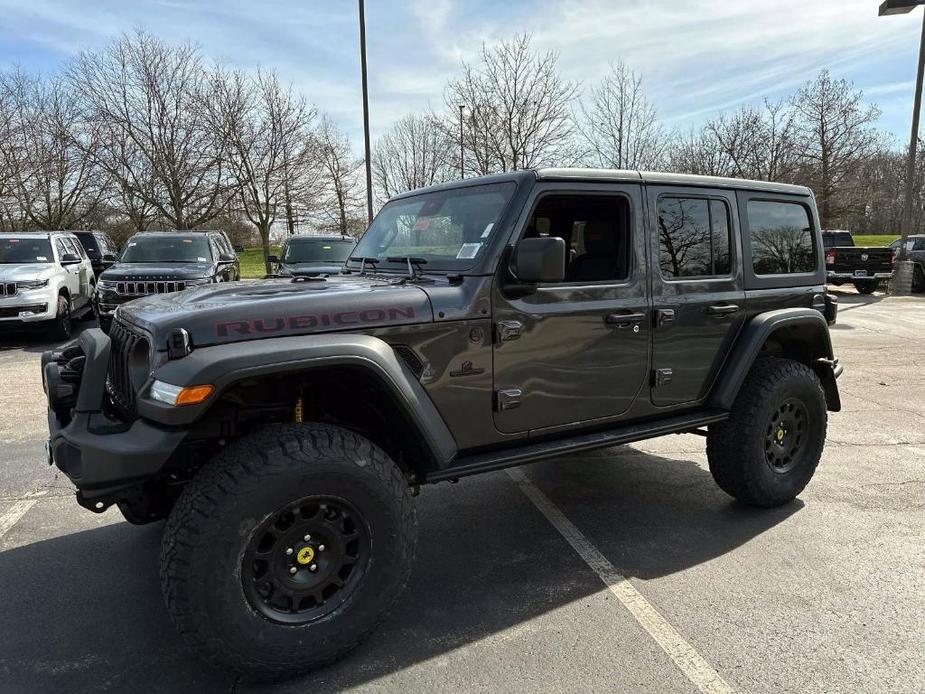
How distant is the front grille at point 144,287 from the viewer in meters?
9.03

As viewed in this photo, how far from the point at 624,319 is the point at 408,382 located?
1257 mm

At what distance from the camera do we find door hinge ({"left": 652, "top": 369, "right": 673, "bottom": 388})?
11.1 feet

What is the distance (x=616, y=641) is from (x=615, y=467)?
224cm

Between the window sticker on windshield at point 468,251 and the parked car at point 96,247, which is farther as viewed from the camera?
the parked car at point 96,247

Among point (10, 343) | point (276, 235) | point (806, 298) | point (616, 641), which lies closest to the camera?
point (616, 641)

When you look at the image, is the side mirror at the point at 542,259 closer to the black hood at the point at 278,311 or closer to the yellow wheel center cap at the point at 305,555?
the black hood at the point at 278,311

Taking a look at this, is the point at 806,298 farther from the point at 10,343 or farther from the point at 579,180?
the point at 10,343

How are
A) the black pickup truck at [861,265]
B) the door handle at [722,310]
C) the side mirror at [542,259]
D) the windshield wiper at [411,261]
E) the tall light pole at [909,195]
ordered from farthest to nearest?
the black pickup truck at [861,265]
the tall light pole at [909,195]
the door handle at [722,310]
the windshield wiper at [411,261]
the side mirror at [542,259]

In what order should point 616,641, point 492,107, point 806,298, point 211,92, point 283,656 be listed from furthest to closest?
point 211,92 < point 492,107 < point 806,298 < point 616,641 < point 283,656

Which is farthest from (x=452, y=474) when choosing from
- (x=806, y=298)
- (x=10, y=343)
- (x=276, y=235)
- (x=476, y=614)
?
(x=276, y=235)

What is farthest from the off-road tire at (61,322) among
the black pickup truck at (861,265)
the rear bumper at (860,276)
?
the rear bumper at (860,276)

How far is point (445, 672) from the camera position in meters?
2.45

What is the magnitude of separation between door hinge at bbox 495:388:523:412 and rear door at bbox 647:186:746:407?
907 millimetres

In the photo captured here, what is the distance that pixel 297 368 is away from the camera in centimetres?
A: 231
